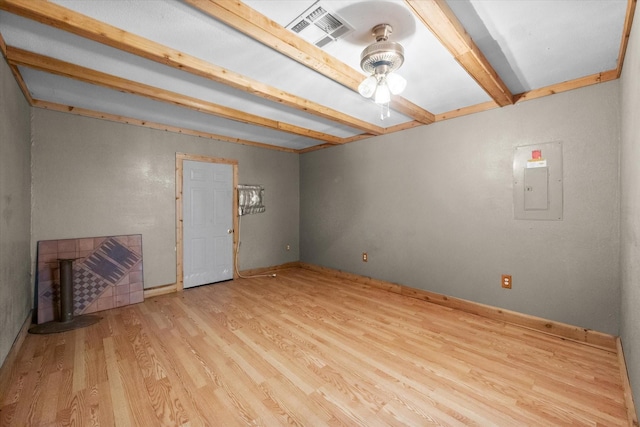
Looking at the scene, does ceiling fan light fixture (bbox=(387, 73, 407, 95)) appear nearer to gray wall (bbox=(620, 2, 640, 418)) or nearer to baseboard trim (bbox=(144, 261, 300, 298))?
gray wall (bbox=(620, 2, 640, 418))

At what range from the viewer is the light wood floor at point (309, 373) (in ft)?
5.47

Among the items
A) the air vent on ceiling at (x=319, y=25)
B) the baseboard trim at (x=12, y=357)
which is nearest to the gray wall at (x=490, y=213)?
the air vent on ceiling at (x=319, y=25)

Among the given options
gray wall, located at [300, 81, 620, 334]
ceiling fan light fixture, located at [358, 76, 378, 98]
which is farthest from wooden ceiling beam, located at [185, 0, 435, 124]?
gray wall, located at [300, 81, 620, 334]

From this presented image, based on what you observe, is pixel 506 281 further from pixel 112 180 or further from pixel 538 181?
pixel 112 180

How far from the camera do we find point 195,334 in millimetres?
2744

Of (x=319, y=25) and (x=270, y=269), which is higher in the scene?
(x=319, y=25)

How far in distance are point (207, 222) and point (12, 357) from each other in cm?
266

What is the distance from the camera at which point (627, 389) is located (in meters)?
1.82

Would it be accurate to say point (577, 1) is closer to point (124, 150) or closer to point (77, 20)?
Answer: point (77, 20)

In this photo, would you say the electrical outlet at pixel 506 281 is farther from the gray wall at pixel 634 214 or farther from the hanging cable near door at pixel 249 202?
the hanging cable near door at pixel 249 202

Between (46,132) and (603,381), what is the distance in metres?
5.94

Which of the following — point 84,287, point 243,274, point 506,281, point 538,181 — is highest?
point 538,181

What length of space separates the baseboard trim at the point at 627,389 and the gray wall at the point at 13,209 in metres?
4.20

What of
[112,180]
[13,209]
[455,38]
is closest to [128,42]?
[13,209]
